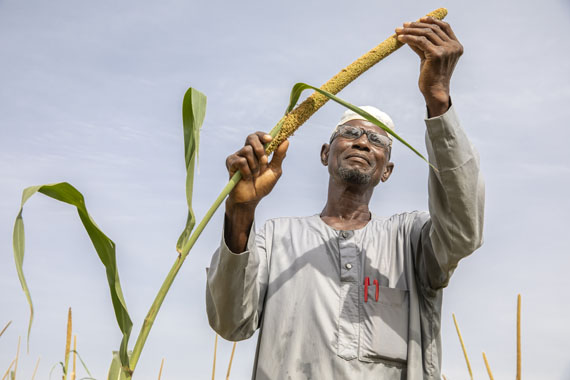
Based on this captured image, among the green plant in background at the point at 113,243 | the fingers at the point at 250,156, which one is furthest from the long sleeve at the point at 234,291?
the green plant in background at the point at 113,243

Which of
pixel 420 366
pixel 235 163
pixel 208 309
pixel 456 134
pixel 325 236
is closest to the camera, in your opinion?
pixel 235 163

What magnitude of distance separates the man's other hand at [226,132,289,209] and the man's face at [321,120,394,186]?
80 centimetres

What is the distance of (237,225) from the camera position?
218 cm

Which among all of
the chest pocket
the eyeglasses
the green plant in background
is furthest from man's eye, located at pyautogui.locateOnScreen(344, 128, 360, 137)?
the green plant in background

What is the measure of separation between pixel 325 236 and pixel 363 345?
532 mm

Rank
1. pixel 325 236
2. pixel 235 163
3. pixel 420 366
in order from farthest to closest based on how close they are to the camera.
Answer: pixel 325 236
pixel 420 366
pixel 235 163

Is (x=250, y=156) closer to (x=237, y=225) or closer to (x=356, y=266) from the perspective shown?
(x=237, y=225)

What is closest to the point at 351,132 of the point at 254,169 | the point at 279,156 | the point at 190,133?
the point at 279,156

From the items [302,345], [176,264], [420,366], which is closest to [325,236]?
[302,345]

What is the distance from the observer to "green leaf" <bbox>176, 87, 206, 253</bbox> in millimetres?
1438

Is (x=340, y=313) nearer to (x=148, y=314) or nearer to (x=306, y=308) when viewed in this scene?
(x=306, y=308)

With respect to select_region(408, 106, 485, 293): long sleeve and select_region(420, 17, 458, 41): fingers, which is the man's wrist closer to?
select_region(408, 106, 485, 293): long sleeve

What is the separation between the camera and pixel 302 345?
2.35m

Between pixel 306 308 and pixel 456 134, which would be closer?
pixel 456 134
